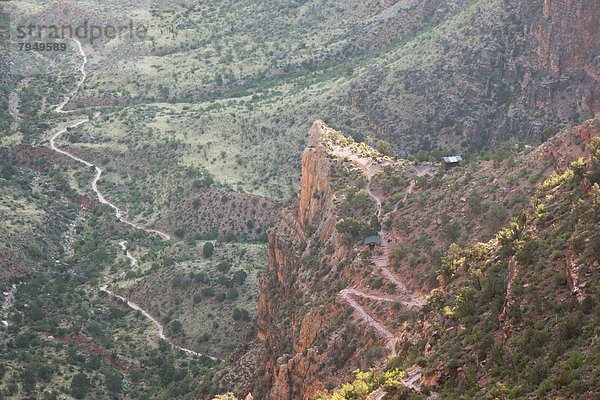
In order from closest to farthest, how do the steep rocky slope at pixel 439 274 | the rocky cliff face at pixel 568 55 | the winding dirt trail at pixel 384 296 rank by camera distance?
the steep rocky slope at pixel 439 274 → the winding dirt trail at pixel 384 296 → the rocky cliff face at pixel 568 55

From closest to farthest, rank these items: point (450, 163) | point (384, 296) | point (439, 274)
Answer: point (439, 274), point (384, 296), point (450, 163)

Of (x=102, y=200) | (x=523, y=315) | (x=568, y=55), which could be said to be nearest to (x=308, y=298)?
(x=523, y=315)

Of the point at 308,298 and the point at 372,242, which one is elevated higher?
the point at 372,242

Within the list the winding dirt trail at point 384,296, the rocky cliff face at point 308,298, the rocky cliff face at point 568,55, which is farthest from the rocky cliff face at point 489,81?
the winding dirt trail at point 384,296

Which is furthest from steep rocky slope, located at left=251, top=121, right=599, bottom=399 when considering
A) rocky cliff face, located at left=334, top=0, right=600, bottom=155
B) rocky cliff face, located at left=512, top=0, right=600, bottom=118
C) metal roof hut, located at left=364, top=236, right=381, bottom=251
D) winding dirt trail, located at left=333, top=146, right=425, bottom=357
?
rocky cliff face, located at left=512, top=0, right=600, bottom=118

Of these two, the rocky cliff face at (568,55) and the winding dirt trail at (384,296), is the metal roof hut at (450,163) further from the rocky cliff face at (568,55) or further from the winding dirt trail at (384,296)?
the rocky cliff face at (568,55)

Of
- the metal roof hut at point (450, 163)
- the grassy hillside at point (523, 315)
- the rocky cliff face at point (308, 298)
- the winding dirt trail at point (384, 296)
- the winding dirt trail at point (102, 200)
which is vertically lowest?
the winding dirt trail at point (102, 200)

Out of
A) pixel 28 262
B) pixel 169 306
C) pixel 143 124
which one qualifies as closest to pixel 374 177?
pixel 169 306

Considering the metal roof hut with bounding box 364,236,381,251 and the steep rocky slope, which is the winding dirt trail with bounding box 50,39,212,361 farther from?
the metal roof hut with bounding box 364,236,381,251

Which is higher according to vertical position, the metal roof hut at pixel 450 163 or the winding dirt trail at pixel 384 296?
the metal roof hut at pixel 450 163

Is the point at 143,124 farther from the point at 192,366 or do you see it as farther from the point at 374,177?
the point at 374,177

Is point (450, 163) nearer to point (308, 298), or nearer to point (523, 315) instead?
point (308, 298)

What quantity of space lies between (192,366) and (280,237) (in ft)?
55.4

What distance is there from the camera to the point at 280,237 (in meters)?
87.4
